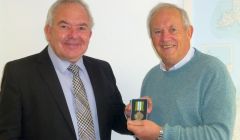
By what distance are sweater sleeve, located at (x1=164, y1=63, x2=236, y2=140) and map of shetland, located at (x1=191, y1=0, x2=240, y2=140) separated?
0.75 m

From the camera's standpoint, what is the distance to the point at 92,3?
85.0 inches

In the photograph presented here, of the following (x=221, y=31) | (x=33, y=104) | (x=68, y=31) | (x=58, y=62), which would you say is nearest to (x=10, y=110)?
(x=33, y=104)

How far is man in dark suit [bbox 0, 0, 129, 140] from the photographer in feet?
5.19

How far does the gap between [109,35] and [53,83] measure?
726mm

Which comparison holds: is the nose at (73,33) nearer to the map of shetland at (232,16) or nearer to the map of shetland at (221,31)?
the map of shetland at (221,31)

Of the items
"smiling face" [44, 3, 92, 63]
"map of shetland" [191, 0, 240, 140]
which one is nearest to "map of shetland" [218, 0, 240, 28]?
"map of shetland" [191, 0, 240, 140]

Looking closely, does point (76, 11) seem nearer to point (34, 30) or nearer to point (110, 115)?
point (34, 30)

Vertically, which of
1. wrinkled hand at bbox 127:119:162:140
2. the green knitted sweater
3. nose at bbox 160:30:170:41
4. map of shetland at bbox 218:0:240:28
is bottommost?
wrinkled hand at bbox 127:119:162:140

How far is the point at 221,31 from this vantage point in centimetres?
218

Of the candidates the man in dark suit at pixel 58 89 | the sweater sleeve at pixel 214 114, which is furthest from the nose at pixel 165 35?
the man in dark suit at pixel 58 89

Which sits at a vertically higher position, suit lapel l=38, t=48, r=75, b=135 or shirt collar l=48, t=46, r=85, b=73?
shirt collar l=48, t=46, r=85, b=73

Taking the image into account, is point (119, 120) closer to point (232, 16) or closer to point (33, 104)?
point (33, 104)

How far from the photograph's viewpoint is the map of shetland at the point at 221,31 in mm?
2148

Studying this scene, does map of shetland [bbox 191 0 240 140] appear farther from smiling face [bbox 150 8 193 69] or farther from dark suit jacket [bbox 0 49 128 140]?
dark suit jacket [bbox 0 49 128 140]
